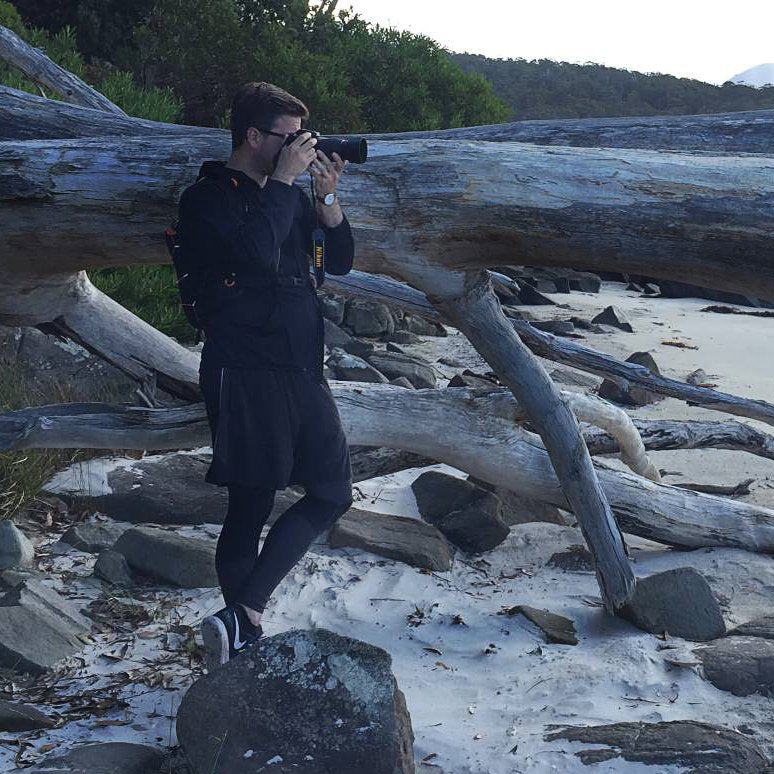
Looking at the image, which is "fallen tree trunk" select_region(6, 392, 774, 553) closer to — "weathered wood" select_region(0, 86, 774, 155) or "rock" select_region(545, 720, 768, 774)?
"weathered wood" select_region(0, 86, 774, 155)

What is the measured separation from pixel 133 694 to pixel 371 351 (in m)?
5.27

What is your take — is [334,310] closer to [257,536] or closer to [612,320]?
[612,320]

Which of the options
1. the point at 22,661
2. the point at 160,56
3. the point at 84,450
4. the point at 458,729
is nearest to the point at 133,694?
the point at 22,661

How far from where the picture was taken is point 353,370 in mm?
7371

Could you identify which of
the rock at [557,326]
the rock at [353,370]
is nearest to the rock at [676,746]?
the rock at [353,370]

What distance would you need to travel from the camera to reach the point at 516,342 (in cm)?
406

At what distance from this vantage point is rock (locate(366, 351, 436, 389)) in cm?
779

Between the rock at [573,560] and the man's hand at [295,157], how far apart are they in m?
2.60

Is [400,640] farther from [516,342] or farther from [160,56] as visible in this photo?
[160,56]

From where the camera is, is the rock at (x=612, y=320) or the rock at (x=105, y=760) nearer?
the rock at (x=105, y=760)

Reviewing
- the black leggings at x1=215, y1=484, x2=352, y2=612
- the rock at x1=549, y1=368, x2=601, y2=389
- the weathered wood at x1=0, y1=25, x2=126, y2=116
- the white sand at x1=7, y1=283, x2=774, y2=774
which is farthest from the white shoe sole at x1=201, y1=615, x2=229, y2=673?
the rock at x1=549, y1=368, x2=601, y2=389

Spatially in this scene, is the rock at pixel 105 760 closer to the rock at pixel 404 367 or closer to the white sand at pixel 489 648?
the white sand at pixel 489 648

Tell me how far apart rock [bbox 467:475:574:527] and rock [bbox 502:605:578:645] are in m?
1.12

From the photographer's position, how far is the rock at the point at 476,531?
16.5 ft
